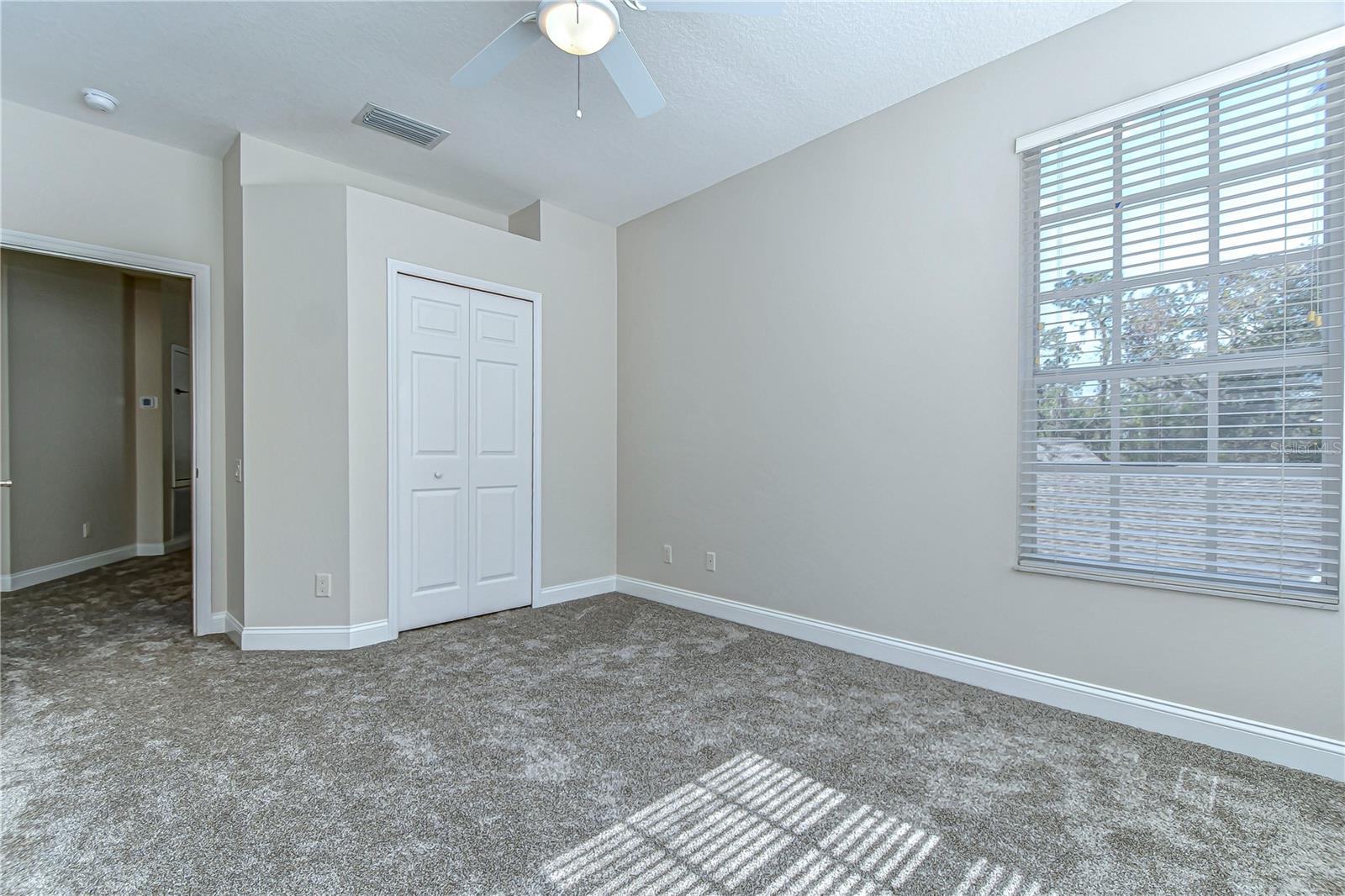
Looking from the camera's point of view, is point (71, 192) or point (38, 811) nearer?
point (38, 811)

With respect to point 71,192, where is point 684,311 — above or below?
below

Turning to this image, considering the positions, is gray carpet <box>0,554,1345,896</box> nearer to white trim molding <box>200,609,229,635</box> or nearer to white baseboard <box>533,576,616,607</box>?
white trim molding <box>200,609,229,635</box>

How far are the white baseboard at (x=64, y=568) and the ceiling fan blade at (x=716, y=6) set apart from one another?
5907 millimetres

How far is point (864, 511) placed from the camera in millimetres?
3227

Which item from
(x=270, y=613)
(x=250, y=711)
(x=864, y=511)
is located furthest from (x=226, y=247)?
(x=864, y=511)

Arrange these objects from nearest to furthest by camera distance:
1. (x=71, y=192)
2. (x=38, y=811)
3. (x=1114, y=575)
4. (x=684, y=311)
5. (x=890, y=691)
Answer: (x=38, y=811) < (x=1114, y=575) < (x=890, y=691) < (x=71, y=192) < (x=684, y=311)

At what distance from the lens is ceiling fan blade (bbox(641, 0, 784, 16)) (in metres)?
1.95

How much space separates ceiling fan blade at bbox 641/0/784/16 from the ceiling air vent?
1.81 meters

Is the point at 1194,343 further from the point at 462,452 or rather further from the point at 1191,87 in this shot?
the point at 462,452

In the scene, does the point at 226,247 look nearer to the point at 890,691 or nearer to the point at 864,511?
the point at 864,511

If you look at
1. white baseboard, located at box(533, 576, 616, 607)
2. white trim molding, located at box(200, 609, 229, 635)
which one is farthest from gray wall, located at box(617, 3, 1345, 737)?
white trim molding, located at box(200, 609, 229, 635)

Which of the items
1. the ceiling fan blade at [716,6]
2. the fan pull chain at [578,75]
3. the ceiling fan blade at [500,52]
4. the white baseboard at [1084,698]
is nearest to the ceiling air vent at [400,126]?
the fan pull chain at [578,75]

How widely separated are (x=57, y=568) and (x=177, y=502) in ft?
5.14

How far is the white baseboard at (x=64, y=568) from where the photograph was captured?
4.49 meters
